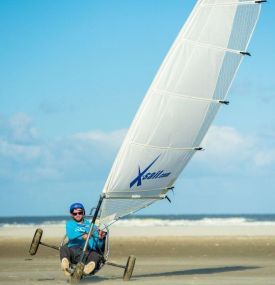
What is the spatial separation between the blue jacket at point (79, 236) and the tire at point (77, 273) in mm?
500

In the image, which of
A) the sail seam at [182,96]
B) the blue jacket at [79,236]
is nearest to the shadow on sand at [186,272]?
the blue jacket at [79,236]

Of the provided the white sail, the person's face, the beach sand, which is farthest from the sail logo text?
the beach sand

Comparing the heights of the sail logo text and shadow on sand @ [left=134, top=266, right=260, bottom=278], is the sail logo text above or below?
above

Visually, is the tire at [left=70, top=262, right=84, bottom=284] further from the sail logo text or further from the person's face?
the sail logo text

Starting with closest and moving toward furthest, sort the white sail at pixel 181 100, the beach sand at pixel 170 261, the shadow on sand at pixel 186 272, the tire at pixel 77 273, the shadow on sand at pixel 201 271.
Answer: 1. the tire at pixel 77 273
2. the white sail at pixel 181 100
3. the beach sand at pixel 170 261
4. the shadow on sand at pixel 186 272
5. the shadow on sand at pixel 201 271

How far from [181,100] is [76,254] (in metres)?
3.02

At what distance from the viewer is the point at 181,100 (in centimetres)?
1547

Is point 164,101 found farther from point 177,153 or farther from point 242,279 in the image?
point 242,279

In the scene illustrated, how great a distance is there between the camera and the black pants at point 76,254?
14844mm

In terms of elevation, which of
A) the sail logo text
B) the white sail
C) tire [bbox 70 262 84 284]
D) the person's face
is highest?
the white sail

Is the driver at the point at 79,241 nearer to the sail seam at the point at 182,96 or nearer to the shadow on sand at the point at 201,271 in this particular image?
the shadow on sand at the point at 201,271

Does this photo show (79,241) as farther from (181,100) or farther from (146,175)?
(181,100)

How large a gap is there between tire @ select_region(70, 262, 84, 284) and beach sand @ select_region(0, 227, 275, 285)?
0.28m

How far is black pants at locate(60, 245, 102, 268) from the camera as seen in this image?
584 inches
